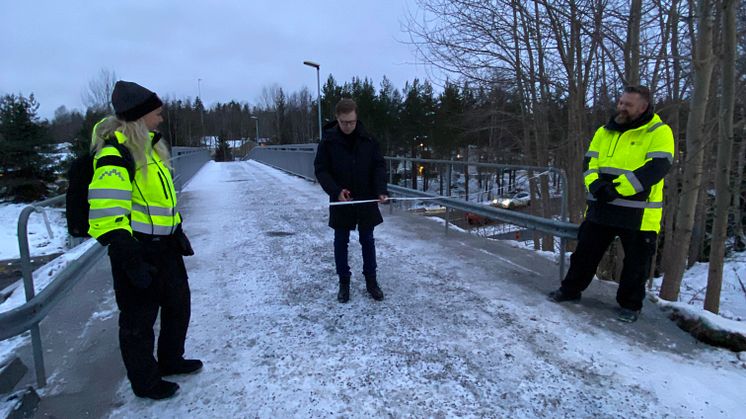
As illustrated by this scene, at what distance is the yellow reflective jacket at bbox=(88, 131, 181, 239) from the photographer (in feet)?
7.12

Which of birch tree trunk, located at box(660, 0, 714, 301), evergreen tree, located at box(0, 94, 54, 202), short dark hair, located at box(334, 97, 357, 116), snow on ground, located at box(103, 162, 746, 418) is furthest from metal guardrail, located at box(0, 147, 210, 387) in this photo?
evergreen tree, located at box(0, 94, 54, 202)

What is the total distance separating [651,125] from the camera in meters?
3.32

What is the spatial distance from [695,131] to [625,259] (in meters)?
2.48

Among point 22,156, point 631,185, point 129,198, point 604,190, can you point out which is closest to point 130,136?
point 129,198

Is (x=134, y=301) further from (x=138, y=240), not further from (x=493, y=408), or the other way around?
(x=493, y=408)

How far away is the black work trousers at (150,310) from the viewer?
8.04 feet

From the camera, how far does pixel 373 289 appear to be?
4125mm

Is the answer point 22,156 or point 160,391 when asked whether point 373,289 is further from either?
point 22,156

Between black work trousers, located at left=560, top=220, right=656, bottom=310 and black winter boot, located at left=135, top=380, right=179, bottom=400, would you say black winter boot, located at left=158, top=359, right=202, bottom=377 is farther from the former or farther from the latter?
black work trousers, located at left=560, top=220, right=656, bottom=310

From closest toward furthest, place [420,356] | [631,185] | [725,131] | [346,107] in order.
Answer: [420,356] < [631,185] < [346,107] < [725,131]

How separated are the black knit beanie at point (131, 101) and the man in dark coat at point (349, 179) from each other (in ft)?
5.54

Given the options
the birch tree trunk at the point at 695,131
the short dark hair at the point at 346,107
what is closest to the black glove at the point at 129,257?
the short dark hair at the point at 346,107

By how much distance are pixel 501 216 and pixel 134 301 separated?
13.0ft

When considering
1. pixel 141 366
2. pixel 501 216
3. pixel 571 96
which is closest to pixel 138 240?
pixel 141 366
